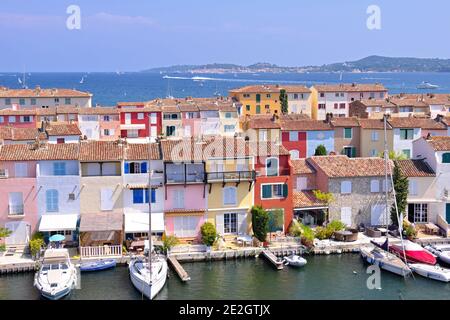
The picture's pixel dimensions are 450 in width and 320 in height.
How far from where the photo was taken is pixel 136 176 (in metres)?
34.9

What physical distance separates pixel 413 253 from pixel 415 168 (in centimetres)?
825

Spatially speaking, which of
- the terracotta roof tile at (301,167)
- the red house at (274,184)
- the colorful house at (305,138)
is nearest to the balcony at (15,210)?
the red house at (274,184)

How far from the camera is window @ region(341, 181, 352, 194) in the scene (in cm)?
3819

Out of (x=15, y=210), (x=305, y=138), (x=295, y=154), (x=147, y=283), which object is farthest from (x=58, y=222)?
(x=305, y=138)

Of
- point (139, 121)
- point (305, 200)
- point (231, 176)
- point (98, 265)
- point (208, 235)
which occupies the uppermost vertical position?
point (139, 121)

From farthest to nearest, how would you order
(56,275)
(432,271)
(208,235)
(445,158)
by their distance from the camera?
(445,158)
(208,235)
(432,271)
(56,275)

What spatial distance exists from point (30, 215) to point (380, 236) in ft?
65.6

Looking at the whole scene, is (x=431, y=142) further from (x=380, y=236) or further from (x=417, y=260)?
(x=417, y=260)

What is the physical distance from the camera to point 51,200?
112ft

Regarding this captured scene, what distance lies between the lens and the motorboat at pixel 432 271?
101 ft

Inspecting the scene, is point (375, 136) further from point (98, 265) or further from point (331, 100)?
point (331, 100)
